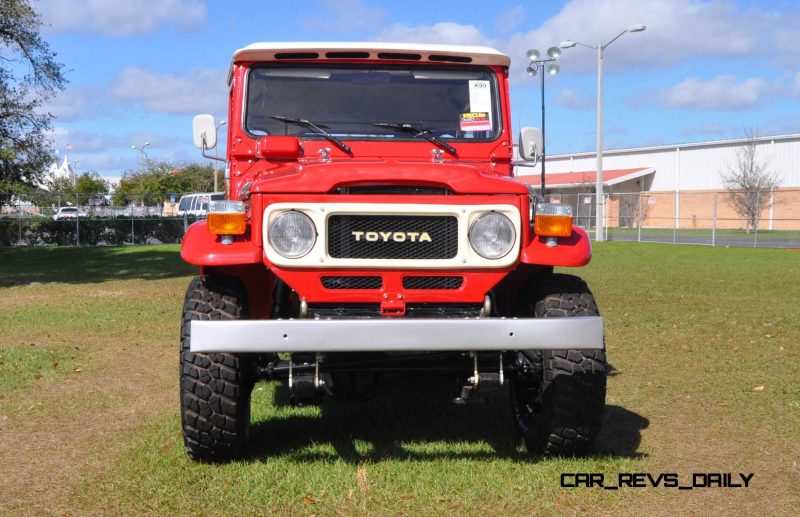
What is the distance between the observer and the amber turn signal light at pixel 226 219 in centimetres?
450

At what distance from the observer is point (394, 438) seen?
17.9 feet

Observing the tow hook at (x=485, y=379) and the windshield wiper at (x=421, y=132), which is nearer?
the tow hook at (x=485, y=379)

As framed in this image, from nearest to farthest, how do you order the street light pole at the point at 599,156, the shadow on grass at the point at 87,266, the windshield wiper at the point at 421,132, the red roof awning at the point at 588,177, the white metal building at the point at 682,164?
1. the windshield wiper at the point at 421,132
2. the shadow on grass at the point at 87,266
3. the street light pole at the point at 599,156
4. the white metal building at the point at 682,164
5. the red roof awning at the point at 588,177

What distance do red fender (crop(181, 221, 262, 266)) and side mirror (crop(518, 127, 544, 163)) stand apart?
2.35m

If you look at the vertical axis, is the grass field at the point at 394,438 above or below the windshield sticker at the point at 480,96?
below

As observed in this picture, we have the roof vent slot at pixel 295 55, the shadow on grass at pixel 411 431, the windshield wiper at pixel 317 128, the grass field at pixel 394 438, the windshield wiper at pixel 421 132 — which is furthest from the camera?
the roof vent slot at pixel 295 55

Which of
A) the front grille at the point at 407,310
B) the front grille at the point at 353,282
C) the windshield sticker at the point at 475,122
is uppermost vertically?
the windshield sticker at the point at 475,122

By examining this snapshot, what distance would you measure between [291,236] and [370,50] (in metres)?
1.89

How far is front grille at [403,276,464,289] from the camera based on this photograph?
4.62 m

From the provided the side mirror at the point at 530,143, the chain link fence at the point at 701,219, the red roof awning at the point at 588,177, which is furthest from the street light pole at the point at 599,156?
the side mirror at the point at 530,143

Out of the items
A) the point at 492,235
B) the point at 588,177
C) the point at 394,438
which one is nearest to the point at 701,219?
the point at 588,177

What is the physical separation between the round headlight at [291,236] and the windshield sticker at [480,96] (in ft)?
6.20

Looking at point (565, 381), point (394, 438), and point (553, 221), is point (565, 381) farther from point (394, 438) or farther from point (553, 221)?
point (394, 438)

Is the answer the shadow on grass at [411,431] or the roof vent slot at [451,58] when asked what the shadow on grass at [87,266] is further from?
the roof vent slot at [451,58]
